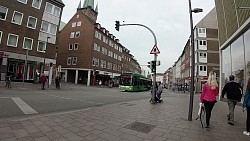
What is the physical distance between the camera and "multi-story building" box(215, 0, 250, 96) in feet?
39.7

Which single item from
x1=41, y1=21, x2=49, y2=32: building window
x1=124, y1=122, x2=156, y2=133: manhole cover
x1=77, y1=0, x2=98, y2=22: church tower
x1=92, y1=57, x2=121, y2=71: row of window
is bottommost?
x1=124, y1=122, x2=156, y2=133: manhole cover

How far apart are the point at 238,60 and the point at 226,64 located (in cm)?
349

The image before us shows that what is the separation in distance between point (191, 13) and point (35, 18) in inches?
940

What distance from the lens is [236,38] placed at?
14.5m

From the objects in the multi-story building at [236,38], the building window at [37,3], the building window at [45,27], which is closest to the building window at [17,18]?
the building window at [37,3]

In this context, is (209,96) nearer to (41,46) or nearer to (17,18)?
(17,18)

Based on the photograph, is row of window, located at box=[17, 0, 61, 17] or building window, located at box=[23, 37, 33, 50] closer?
building window, located at box=[23, 37, 33, 50]

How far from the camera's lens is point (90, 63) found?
40.0 metres

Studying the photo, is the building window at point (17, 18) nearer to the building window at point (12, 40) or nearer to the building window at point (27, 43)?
the building window at point (12, 40)

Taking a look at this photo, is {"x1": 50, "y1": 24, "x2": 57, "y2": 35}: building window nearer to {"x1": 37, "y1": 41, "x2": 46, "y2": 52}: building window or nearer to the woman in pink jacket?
{"x1": 37, "y1": 41, "x2": 46, "y2": 52}: building window

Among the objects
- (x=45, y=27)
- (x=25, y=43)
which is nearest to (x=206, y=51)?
(x=45, y=27)

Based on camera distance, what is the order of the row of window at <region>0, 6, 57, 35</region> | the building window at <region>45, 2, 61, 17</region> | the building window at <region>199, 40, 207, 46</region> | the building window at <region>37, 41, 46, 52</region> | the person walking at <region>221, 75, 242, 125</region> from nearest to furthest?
1. the person walking at <region>221, 75, 242, 125</region>
2. the row of window at <region>0, 6, 57, 35</region>
3. the building window at <region>37, 41, 46, 52</region>
4. the building window at <region>45, 2, 61, 17</region>
5. the building window at <region>199, 40, 207, 46</region>

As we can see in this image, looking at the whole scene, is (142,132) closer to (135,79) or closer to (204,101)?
(204,101)

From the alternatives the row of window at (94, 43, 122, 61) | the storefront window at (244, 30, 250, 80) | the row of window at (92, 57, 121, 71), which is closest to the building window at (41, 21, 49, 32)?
the row of window at (92, 57, 121, 71)
